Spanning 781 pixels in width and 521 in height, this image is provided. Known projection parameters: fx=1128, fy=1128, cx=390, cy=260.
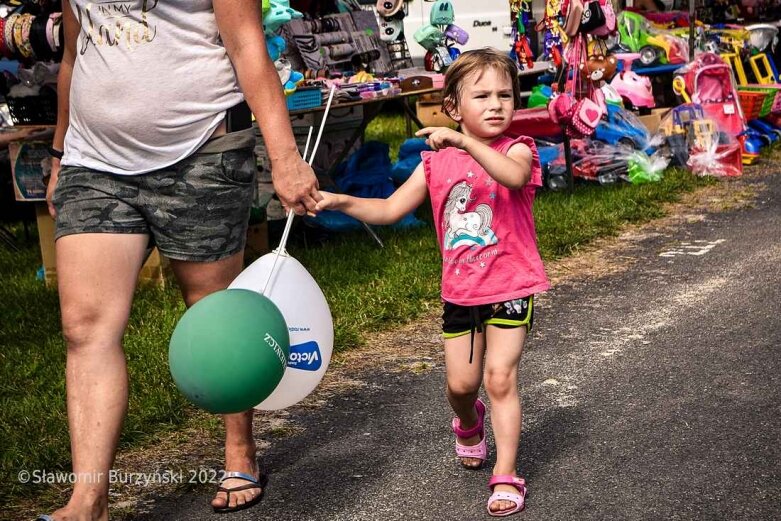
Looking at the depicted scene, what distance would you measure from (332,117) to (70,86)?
4779mm

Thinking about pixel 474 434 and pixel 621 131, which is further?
pixel 621 131

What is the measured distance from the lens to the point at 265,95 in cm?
302

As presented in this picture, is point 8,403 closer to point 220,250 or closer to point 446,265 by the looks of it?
point 220,250

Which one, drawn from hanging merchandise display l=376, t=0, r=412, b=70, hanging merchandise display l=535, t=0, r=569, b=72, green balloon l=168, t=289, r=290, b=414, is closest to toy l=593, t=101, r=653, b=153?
hanging merchandise display l=535, t=0, r=569, b=72

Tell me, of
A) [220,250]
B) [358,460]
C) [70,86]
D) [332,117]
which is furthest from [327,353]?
[332,117]

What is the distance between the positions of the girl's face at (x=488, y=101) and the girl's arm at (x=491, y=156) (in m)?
0.10

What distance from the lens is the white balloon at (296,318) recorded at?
3174mm

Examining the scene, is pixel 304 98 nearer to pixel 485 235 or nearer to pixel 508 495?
pixel 485 235

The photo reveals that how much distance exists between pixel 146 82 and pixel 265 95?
31cm

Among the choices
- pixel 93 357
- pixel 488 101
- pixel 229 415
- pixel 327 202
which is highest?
pixel 488 101

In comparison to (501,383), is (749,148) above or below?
below

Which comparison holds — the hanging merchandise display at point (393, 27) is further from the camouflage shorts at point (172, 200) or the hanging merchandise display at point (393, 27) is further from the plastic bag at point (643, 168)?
the camouflage shorts at point (172, 200)

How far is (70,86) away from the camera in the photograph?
3.21 meters

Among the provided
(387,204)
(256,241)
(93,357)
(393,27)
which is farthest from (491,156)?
(393,27)
